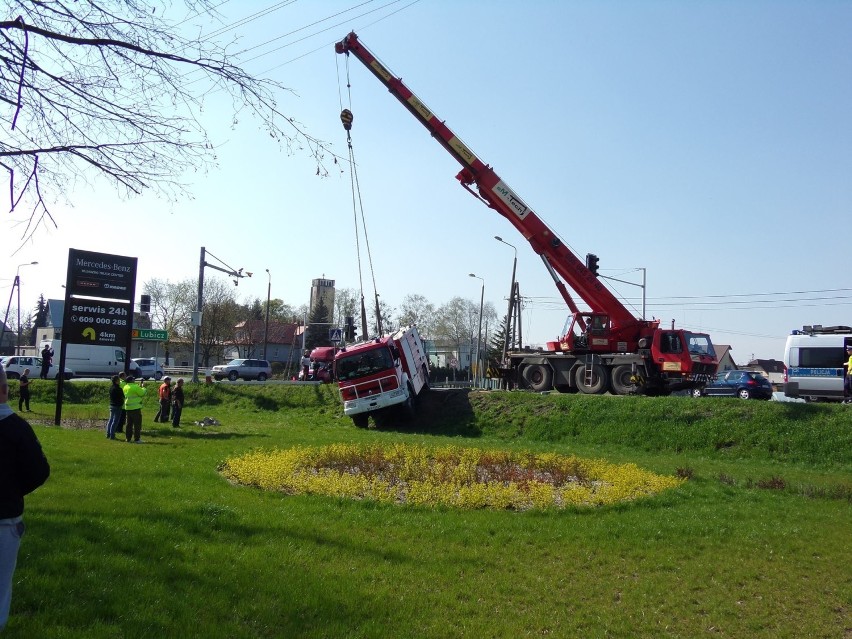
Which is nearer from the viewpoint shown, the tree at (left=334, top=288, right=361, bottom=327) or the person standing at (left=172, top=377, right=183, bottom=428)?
the person standing at (left=172, top=377, right=183, bottom=428)

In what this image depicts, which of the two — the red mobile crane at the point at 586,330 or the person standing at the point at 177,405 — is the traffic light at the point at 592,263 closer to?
the red mobile crane at the point at 586,330

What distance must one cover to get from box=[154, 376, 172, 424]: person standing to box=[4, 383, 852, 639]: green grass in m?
8.03

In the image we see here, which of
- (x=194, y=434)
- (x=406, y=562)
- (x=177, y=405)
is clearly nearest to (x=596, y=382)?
(x=194, y=434)

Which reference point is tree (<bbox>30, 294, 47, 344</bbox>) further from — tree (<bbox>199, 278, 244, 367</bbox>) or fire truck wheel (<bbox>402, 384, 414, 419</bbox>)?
fire truck wheel (<bbox>402, 384, 414, 419</bbox>)

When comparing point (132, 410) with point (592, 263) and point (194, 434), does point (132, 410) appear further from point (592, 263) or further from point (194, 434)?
point (592, 263)

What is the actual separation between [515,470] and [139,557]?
7783 millimetres

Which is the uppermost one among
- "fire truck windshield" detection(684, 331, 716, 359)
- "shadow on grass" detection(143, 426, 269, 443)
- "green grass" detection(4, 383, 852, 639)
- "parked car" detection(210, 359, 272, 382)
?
"fire truck windshield" detection(684, 331, 716, 359)

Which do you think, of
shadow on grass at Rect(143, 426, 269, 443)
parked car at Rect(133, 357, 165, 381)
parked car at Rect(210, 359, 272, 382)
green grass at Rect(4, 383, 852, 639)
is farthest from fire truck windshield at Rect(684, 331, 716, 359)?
parked car at Rect(133, 357, 165, 381)

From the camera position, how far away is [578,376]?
25.1 meters

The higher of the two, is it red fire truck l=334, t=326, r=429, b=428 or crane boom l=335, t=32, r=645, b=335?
crane boom l=335, t=32, r=645, b=335

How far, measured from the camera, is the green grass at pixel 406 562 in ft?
17.4

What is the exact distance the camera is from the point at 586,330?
81.4 feet

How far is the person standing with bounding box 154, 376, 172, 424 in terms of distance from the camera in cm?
2178

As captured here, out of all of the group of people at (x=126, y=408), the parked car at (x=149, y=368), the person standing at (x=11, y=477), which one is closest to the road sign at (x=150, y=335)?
the parked car at (x=149, y=368)
